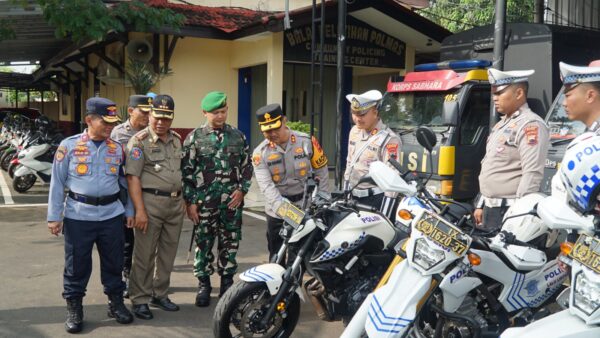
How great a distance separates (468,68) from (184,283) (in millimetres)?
4698

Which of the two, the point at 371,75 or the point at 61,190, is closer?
the point at 61,190

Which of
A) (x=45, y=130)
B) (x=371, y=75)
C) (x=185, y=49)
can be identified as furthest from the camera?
(x=371, y=75)

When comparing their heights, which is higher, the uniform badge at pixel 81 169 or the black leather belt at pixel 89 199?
the uniform badge at pixel 81 169

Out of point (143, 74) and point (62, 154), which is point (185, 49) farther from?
point (62, 154)

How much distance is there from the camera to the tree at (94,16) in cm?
813

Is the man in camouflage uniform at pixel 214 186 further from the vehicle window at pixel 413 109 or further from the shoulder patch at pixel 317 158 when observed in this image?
the vehicle window at pixel 413 109

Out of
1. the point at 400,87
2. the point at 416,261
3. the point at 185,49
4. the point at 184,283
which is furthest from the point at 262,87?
the point at 416,261

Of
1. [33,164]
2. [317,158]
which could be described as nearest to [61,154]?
[317,158]

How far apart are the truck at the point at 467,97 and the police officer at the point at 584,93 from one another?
4140 millimetres

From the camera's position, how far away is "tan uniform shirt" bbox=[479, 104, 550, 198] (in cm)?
396

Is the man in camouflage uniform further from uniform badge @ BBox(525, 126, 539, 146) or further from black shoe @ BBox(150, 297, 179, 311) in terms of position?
uniform badge @ BBox(525, 126, 539, 146)

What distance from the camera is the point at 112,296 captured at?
4.35 m

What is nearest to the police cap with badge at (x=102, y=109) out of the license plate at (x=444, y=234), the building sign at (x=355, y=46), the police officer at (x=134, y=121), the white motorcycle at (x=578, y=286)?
the police officer at (x=134, y=121)

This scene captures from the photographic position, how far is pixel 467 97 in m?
7.39
